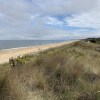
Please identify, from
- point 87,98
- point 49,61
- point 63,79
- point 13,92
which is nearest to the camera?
point 13,92

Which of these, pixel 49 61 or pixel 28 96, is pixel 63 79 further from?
pixel 28 96

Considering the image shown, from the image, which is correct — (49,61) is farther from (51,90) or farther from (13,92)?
(13,92)

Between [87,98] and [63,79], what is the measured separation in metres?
1.71

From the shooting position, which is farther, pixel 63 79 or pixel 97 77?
pixel 97 77

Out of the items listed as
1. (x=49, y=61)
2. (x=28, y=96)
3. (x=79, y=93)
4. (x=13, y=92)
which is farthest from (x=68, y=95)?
(x=49, y=61)

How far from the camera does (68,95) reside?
6363 millimetres

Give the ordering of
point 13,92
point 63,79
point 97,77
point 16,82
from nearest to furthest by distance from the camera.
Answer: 1. point 13,92
2. point 16,82
3. point 63,79
4. point 97,77

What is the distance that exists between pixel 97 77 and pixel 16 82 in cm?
364

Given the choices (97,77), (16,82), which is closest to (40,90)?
(16,82)

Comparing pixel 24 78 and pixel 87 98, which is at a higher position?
pixel 24 78

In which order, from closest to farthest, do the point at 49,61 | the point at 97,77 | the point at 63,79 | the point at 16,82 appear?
the point at 16,82
the point at 63,79
the point at 97,77
the point at 49,61

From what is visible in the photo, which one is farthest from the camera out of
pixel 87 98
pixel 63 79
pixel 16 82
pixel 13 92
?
pixel 63 79

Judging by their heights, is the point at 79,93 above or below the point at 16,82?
below

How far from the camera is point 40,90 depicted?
661cm
